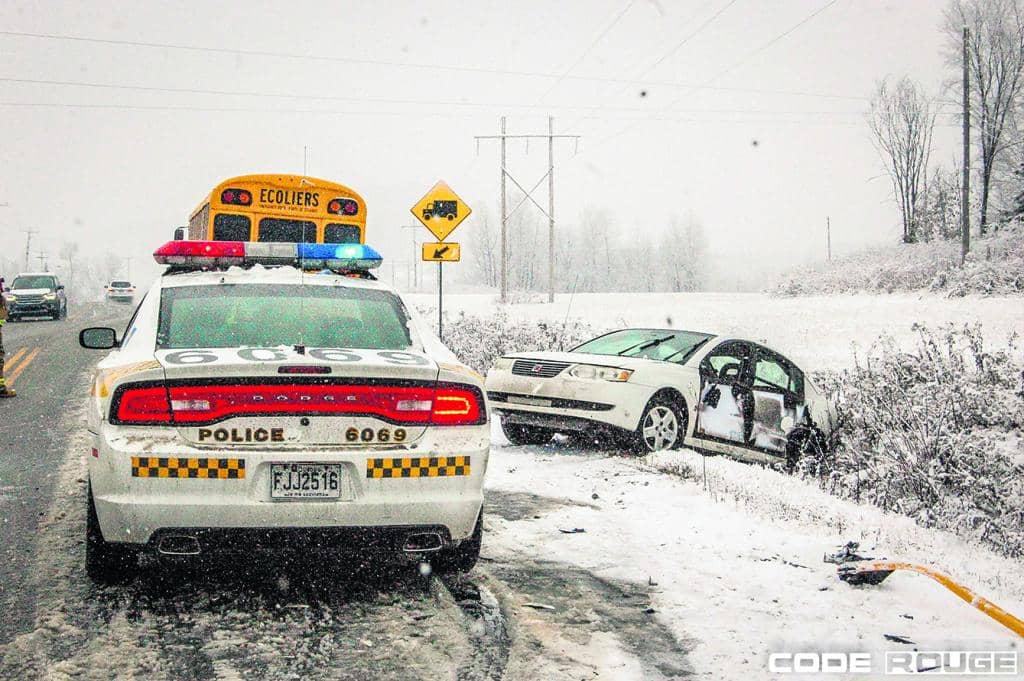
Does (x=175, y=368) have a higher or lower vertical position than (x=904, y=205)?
lower

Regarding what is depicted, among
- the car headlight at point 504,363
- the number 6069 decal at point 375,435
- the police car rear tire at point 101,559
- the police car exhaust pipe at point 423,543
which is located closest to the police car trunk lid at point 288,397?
the number 6069 decal at point 375,435

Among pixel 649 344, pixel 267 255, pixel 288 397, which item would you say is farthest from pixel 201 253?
pixel 649 344

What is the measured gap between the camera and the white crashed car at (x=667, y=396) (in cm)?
844

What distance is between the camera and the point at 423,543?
4055 millimetres

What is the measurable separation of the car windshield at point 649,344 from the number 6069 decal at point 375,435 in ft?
18.1

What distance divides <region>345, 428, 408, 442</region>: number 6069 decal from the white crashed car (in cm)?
455

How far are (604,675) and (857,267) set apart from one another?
130ft

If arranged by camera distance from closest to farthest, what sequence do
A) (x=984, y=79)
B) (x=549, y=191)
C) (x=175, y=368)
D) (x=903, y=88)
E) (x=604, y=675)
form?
(x=604, y=675)
(x=175, y=368)
(x=549, y=191)
(x=984, y=79)
(x=903, y=88)

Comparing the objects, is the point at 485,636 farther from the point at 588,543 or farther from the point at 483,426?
the point at 588,543

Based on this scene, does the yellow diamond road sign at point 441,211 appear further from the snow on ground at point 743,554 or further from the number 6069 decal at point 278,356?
→ the number 6069 decal at point 278,356

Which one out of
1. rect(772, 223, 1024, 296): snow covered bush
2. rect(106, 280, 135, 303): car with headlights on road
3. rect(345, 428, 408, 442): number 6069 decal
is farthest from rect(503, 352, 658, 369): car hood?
rect(106, 280, 135, 303): car with headlights on road

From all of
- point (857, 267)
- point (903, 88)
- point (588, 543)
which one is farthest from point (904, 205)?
point (588, 543)

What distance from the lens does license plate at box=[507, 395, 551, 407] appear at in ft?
28.4

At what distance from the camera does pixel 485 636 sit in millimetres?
3893
